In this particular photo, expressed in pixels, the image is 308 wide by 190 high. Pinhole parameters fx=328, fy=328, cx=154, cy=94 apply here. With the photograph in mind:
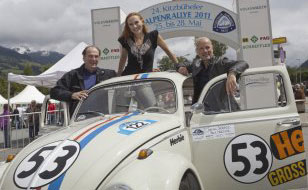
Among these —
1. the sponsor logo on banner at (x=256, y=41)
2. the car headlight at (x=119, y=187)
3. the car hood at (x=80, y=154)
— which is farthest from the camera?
the sponsor logo on banner at (x=256, y=41)

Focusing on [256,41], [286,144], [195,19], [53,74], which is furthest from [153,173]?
[53,74]

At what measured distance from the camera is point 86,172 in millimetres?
2523

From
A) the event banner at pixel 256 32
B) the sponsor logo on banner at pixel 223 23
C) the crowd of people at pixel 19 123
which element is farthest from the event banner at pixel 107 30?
the event banner at pixel 256 32

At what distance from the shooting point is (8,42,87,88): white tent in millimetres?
12650

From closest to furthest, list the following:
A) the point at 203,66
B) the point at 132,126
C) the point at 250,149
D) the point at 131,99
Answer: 1. the point at 132,126
2. the point at 250,149
3. the point at 131,99
4. the point at 203,66

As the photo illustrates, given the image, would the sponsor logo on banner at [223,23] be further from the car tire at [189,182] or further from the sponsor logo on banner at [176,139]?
the car tire at [189,182]

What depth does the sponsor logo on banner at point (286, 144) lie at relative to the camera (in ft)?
11.7

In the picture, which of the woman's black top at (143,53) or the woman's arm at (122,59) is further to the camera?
the woman's arm at (122,59)

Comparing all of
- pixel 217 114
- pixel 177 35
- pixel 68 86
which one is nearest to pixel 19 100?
pixel 177 35

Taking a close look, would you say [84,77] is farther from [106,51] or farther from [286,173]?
[106,51]

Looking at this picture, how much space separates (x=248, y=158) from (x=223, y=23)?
8918 mm

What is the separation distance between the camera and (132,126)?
3.12 meters

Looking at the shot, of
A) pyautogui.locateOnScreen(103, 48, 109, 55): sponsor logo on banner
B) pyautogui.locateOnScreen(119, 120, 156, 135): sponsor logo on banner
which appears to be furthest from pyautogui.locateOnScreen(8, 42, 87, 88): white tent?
pyautogui.locateOnScreen(119, 120, 156, 135): sponsor logo on banner

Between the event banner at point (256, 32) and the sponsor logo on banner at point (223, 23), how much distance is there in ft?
1.28
